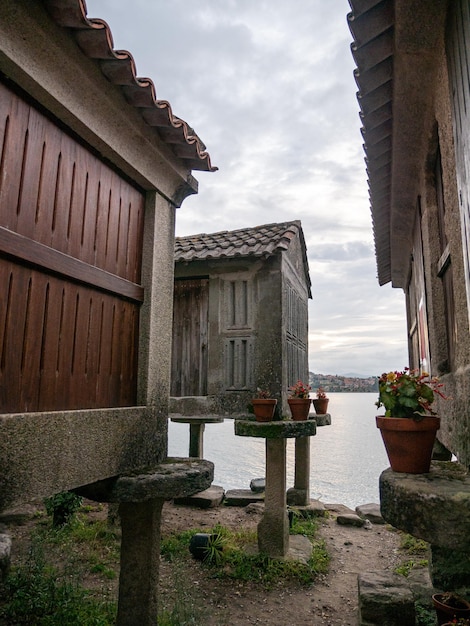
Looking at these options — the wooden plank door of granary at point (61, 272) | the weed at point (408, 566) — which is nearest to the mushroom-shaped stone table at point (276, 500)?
the weed at point (408, 566)

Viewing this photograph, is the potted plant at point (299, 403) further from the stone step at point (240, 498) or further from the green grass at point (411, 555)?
the stone step at point (240, 498)

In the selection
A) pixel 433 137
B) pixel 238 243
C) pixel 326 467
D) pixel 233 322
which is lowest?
pixel 326 467

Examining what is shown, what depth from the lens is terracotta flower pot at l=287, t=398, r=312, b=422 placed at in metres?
7.61

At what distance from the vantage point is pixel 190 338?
817 cm

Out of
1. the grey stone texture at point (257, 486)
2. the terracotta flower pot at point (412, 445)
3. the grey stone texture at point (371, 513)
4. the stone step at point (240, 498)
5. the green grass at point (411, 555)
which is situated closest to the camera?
the terracotta flower pot at point (412, 445)

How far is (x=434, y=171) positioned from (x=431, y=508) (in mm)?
3332

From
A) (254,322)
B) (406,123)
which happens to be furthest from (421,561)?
(406,123)

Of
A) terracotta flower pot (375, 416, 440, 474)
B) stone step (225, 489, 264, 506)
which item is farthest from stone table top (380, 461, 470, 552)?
stone step (225, 489, 264, 506)

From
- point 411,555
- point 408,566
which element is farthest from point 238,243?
point 411,555

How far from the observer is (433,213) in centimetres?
424

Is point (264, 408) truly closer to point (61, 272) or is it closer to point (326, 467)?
point (61, 272)

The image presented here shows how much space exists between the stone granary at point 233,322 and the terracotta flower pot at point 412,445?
518 centimetres

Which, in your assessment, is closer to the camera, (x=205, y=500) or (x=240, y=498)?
(x=205, y=500)

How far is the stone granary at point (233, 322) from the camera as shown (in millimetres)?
7680
